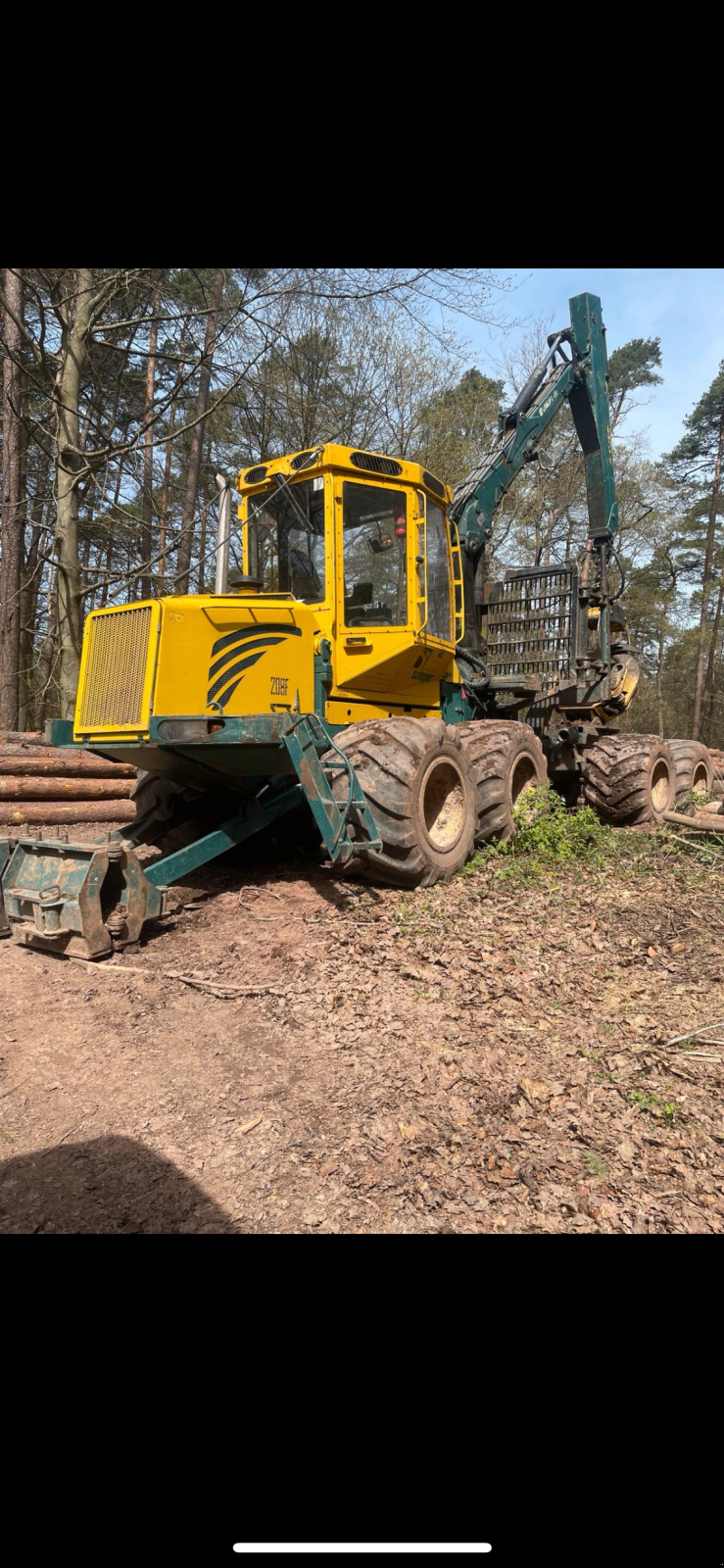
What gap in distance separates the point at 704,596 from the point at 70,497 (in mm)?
26083

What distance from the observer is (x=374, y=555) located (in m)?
6.47

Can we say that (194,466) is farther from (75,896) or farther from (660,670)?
(660,670)

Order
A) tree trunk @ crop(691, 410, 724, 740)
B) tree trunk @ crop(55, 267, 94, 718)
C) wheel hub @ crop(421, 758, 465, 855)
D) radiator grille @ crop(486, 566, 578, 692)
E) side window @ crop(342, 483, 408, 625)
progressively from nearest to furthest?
wheel hub @ crop(421, 758, 465, 855) → side window @ crop(342, 483, 408, 625) → radiator grille @ crop(486, 566, 578, 692) → tree trunk @ crop(55, 267, 94, 718) → tree trunk @ crop(691, 410, 724, 740)

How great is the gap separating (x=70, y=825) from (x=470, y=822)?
475 centimetres

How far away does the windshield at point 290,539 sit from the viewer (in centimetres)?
636

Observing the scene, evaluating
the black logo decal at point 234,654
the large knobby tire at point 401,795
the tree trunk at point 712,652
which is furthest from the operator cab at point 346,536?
the tree trunk at point 712,652

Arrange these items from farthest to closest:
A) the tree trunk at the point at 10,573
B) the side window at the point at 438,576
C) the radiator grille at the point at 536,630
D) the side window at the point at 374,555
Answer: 1. the tree trunk at the point at 10,573
2. the radiator grille at the point at 536,630
3. the side window at the point at 438,576
4. the side window at the point at 374,555

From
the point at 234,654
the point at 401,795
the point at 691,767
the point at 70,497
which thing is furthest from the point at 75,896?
the point at 70,497

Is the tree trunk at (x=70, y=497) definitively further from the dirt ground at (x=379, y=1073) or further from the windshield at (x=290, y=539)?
the dirt ground at (x=379, y=1073)

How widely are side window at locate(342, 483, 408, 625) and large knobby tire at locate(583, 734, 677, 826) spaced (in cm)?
331

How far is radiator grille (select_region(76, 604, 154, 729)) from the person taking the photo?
17.0 feet

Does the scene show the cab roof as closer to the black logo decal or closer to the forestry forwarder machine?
the forestry forwarder machine

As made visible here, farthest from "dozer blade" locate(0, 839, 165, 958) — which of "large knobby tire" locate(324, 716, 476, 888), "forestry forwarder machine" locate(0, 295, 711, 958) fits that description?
"large knobby tire" locate(324, 716, 476, 888)

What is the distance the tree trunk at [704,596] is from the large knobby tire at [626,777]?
874 inches
